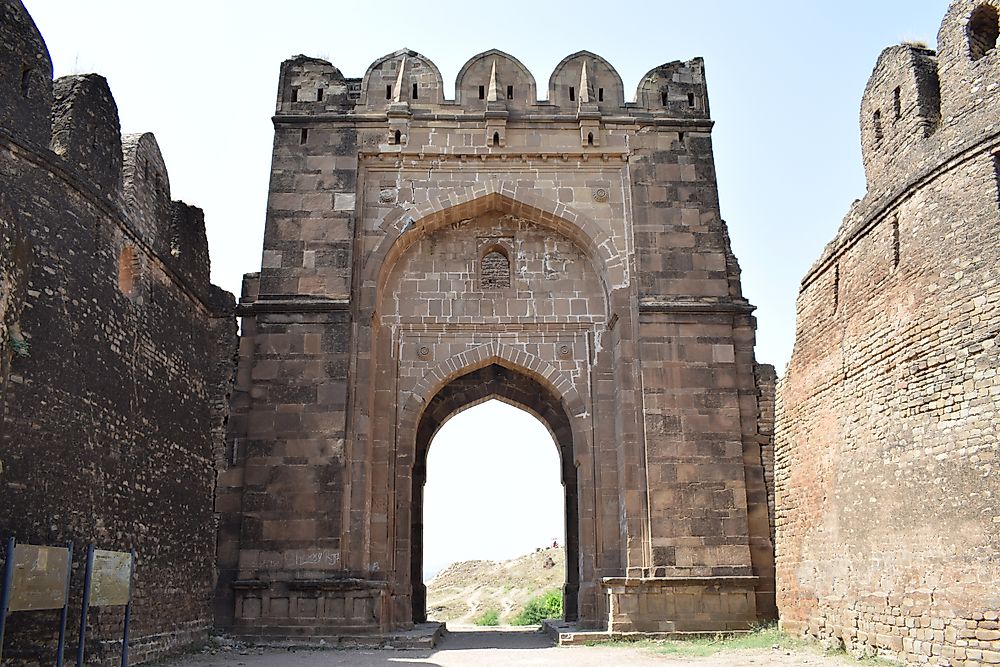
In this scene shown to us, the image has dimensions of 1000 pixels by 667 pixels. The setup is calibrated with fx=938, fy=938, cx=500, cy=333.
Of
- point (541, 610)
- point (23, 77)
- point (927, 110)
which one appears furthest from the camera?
point (541, 610)

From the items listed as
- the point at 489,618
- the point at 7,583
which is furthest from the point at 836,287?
the point at 489,618

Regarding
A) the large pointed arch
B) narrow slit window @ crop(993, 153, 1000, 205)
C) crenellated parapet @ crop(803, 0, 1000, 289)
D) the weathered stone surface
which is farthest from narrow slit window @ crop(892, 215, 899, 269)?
the large pointed arch

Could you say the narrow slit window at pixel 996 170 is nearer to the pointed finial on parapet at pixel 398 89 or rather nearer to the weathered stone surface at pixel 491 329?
the weathered stone surface at pixel 491 329

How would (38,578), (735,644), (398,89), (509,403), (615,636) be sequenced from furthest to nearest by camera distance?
(509,403), (398,89), (615,636), (735,644), (38,578)

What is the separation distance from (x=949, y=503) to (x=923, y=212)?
8.00 ft

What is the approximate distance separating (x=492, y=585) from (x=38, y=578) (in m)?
21.0

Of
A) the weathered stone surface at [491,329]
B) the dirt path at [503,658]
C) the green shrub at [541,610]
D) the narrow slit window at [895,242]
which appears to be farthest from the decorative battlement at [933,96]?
the green shrub at [541,610]

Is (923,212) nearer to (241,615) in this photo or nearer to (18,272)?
(18,272)

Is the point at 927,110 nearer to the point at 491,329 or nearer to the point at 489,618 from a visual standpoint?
the point at 491,329

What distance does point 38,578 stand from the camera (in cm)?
633

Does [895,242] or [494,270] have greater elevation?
[494,270]

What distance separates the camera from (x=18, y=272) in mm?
6938

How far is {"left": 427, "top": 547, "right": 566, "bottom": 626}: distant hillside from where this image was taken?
22.3m

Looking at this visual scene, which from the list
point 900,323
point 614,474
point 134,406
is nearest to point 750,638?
point 614,474
